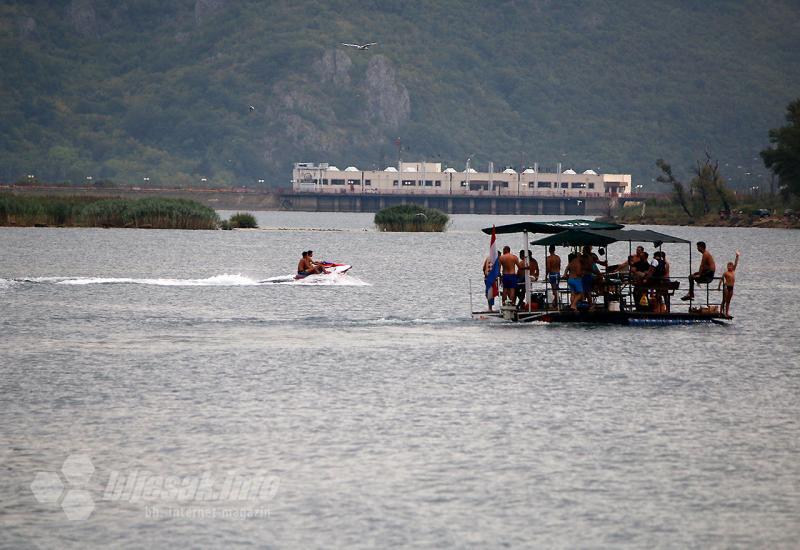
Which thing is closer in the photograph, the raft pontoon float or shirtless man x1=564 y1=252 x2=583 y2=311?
shirtless man x1=564 y1=252 x2=583 y2=311

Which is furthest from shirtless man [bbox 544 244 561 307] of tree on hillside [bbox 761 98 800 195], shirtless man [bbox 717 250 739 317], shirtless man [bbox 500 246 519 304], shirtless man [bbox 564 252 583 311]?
tree on hillside [bbox 761 98 800 195]

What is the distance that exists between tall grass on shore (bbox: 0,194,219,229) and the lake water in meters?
75.6

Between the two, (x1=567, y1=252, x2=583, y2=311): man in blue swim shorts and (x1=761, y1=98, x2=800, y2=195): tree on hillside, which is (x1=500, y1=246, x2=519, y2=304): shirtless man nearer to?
(x1=567, y1=252, x2=583, y2=311): man in blue swim shorts

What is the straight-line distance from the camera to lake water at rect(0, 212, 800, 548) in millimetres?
23812

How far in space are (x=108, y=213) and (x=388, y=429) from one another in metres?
113

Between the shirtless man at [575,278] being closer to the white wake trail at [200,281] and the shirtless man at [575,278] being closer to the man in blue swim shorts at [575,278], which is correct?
the man in blue swim shorts at [575,278]

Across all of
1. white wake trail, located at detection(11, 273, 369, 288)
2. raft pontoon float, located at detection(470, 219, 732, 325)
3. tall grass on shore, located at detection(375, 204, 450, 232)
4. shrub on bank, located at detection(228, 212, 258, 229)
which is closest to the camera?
raft pontoon float, located at detection(470, 219, 732, 325)

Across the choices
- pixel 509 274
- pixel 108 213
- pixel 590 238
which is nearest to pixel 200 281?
pixel 509 274

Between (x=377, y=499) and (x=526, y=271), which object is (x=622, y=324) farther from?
(x=377, y=499)

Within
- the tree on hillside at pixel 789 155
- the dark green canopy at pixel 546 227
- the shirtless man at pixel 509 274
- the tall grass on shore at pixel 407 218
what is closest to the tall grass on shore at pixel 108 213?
the tall grass on shore at pixel 407 218

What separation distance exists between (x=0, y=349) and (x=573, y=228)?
19754mm

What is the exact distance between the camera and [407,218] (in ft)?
511

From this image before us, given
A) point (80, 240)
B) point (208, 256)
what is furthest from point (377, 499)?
point (80, 240)

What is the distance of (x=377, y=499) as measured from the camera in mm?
25172
